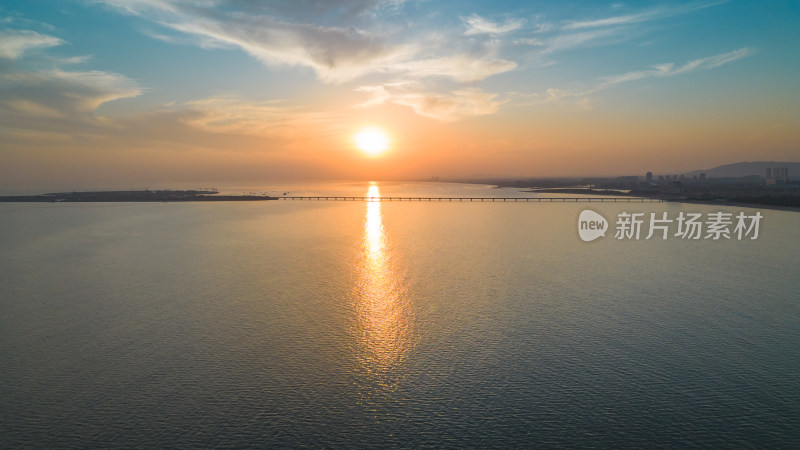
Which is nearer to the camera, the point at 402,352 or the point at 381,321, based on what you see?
the point at 402,352

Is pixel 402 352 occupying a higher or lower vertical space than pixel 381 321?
lower

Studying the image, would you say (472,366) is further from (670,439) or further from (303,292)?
(303,292)

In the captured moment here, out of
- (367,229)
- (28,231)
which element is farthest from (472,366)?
(28,231)

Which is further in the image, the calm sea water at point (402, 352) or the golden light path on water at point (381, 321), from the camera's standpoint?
the golden light path on water at point (381, 321)

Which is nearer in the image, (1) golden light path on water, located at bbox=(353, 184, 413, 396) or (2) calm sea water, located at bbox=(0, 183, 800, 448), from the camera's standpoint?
(2) calm sea water, located at bbox=(0, 183, 800, 448)
